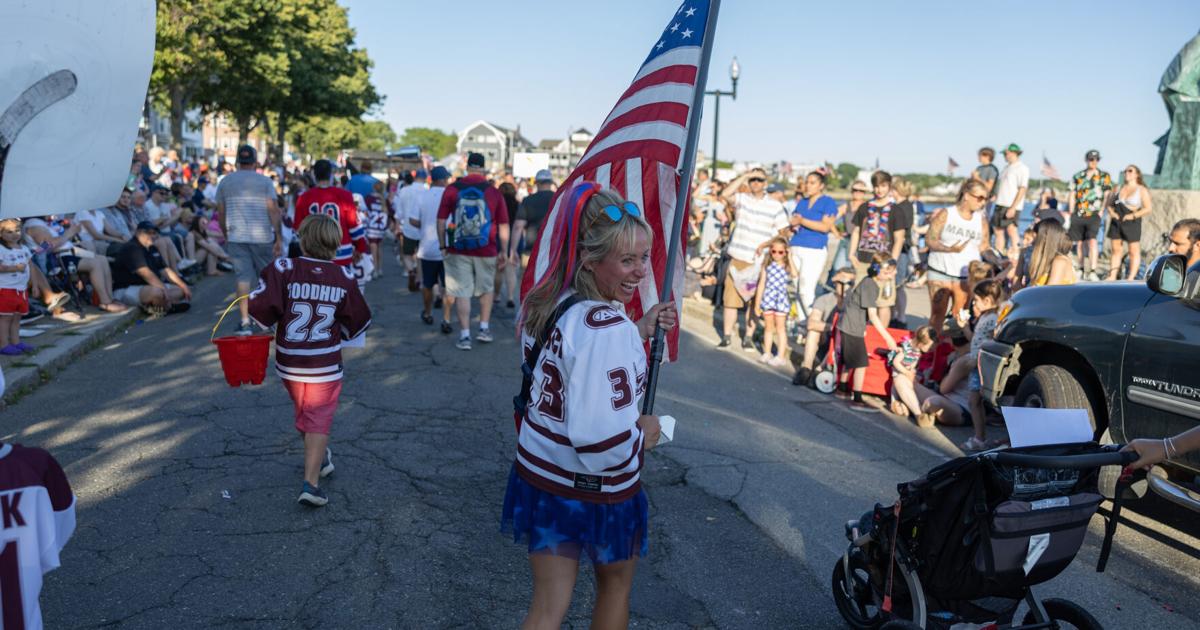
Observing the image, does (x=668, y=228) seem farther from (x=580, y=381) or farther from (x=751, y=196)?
(x=751, y=196)

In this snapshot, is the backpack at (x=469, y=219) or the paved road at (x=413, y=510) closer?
the paved road at (x=413, y=510)

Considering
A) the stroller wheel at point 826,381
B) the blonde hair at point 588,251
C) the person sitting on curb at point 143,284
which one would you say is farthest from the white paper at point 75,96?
the person sitting on curb at point 143,284

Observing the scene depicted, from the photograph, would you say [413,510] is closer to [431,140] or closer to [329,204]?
[329,204]

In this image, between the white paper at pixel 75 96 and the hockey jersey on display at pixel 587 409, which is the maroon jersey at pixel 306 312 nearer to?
the white paper at pixel 75 96

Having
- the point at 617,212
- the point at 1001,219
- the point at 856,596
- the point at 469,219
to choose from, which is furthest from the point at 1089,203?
the point at 617,212

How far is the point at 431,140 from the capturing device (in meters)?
183

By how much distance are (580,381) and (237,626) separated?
207cm

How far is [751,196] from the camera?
10.7 meters

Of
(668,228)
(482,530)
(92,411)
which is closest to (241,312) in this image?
(92,411)

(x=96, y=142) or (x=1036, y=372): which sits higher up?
(x=96, y=142)

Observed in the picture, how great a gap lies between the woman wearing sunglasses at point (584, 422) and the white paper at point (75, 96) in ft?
3.99

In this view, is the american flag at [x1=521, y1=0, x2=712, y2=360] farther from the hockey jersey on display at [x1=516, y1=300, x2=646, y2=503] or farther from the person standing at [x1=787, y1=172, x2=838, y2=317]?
the person standing at [x1=787, y1=172, x2=838, y2=317]

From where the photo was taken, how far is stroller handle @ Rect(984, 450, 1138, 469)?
9.06ft

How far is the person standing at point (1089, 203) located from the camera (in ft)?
43.6
